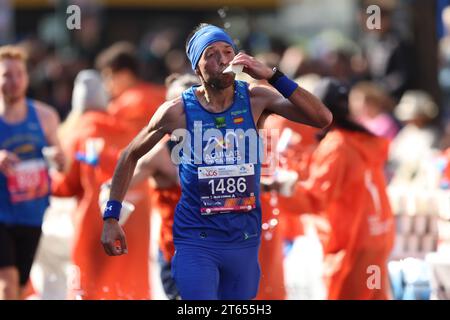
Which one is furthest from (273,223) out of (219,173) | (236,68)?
(236,68)

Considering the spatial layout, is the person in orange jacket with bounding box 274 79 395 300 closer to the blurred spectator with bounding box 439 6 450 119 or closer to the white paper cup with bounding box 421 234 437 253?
the white paper cup with bounding box 421 234 437 253

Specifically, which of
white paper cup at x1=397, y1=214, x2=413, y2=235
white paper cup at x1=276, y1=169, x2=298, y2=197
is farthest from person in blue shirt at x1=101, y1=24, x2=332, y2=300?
white paper cup at x1=397, y1=214, x2=413, y2=235

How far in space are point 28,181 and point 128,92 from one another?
200cm

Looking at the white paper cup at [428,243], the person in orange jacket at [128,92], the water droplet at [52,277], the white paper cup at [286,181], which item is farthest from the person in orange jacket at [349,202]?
the water droplet at [52,277]

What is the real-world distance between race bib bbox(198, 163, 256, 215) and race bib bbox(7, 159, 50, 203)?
273 cm

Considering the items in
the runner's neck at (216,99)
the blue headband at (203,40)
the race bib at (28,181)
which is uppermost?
the blue headband at (203,40)

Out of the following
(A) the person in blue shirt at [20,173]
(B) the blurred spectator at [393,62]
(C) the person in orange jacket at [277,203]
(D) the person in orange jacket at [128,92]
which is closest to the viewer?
(C) the person in orange jacket at [277,203]

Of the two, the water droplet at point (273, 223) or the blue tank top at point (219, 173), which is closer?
the blue tank top at point (219, 173)

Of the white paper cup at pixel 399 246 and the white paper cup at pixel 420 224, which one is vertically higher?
the white paper cup at pixel 420 224

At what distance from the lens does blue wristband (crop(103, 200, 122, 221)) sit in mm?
7438

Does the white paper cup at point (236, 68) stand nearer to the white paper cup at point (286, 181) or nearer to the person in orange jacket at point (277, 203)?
the white paper cup at point (286, 181)

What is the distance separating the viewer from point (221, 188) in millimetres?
7363

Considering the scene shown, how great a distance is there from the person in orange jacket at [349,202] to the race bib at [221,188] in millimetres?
1843

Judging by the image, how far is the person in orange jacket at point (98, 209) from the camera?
34.4 feet
